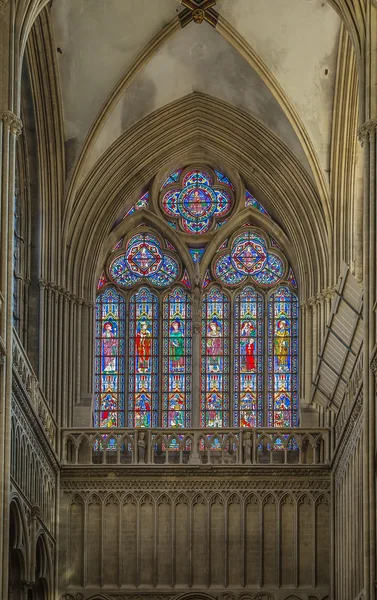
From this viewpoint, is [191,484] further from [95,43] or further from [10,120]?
[10,120]

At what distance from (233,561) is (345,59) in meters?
12.7

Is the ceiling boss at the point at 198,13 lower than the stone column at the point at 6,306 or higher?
higher

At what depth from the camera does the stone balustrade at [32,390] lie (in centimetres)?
3881

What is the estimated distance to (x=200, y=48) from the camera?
163 feet

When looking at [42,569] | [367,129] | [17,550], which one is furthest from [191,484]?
[367,129]

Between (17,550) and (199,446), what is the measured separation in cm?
941

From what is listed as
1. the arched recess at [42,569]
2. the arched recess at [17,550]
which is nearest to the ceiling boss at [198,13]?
the arched recess at [42,569]

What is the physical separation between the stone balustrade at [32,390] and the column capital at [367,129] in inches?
309

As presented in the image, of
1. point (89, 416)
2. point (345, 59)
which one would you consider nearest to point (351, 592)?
point (89, 416)

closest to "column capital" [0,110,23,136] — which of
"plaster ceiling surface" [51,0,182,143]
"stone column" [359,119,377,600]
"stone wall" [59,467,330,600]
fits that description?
"stone column" [359,119,377,600]

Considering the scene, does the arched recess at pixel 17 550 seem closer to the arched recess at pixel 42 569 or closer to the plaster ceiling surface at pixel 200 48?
the arched recess at pixel 42 569

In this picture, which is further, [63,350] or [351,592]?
[63,350]

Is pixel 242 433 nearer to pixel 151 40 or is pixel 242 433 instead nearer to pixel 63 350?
pixel 63 350

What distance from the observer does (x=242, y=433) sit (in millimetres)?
48656
